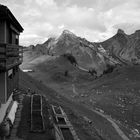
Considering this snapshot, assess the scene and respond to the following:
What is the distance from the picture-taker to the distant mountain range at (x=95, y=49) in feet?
414

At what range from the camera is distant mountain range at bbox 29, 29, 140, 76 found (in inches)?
4973

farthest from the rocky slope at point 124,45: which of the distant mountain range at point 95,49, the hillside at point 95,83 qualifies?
the hillside at point 95,83

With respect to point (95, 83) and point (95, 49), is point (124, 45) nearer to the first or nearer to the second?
point (95, 49)

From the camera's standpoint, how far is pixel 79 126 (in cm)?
2033

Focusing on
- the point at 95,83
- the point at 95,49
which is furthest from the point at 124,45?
the point at 95,83

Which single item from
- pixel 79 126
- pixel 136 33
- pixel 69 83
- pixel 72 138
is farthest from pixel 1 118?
pixel 136 33

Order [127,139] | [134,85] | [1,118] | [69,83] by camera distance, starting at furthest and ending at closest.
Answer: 1. [69,83]
2. [134,85]
3. [127,139]
4. [1,118]

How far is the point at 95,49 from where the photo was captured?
147 metres

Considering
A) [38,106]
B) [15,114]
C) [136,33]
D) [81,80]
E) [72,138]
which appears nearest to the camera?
[72,138]

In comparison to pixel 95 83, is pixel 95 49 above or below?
above

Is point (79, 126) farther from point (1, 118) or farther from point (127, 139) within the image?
point (1, 118)

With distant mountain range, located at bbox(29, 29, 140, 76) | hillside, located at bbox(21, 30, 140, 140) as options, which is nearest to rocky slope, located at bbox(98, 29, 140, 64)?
distant mountain range, located at bbox(29, 29, 140, 76)

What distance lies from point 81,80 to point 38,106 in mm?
45386

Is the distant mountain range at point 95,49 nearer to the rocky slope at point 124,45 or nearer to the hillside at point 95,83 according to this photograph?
the rocky slope at point 124,45
